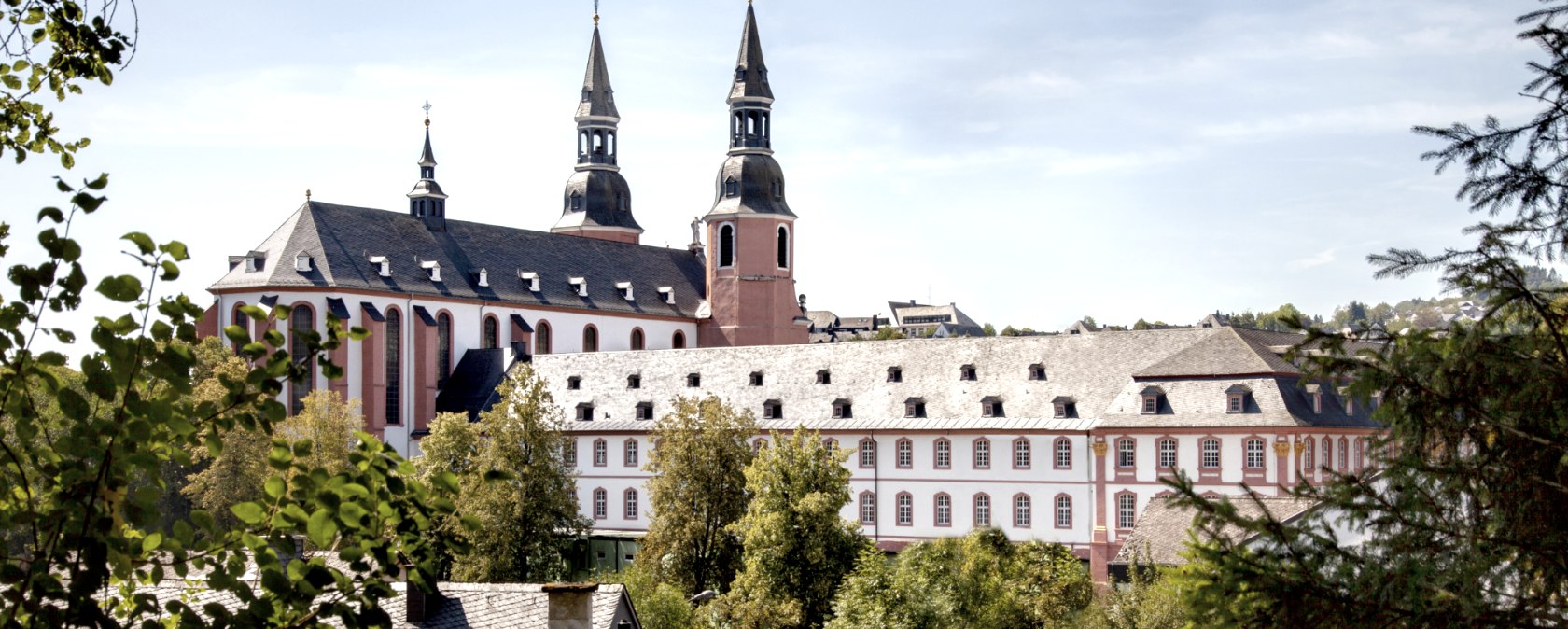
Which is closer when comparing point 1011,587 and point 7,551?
point 7,551

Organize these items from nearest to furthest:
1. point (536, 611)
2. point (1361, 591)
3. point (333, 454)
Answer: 1. point (1361, 591)
2. point (536, 611)
3. point (333, 454)

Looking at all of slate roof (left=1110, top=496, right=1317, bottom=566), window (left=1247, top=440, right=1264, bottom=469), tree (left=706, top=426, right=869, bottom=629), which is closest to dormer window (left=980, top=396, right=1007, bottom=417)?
slate roof (left=1110, top=496, right=1317, bottom=566)

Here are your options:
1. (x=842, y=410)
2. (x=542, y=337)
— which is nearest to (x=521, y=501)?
(x=842, y=410)

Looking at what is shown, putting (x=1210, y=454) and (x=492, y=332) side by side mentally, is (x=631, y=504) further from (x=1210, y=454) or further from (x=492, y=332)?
(x=1210, y=454)

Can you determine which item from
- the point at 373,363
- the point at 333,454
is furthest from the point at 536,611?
the point at 373,363

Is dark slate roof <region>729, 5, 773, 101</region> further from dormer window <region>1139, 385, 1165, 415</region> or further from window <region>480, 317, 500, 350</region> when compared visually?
dormer window <region>1139, 385, 1165, 415</region>

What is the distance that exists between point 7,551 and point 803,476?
4229 cm

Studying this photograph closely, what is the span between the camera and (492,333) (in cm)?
8275

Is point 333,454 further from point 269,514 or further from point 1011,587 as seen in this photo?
point 269,514

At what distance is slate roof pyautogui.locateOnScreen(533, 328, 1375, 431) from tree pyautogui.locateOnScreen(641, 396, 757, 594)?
4564 mm

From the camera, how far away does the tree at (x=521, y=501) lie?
2158 inches

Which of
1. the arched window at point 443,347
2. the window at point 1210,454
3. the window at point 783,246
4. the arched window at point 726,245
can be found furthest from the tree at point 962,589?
the arched window at point 726,245

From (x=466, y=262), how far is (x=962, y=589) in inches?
1677

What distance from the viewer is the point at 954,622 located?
45.3 metres
